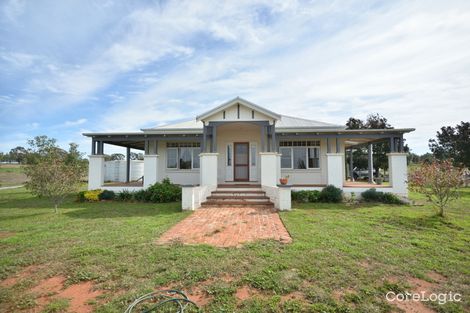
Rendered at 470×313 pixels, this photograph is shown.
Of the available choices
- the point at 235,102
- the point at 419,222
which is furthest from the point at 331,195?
the point at 235,102

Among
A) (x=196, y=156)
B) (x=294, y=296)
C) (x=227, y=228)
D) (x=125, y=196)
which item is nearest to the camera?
(x=294, y=296)

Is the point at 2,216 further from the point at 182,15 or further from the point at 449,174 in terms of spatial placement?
the point at 449,174

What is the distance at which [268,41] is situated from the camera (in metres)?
9.50

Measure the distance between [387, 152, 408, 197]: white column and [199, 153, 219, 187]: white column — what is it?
359 inches

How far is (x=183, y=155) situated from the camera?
14.7 metres

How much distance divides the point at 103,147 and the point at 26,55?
5466mm

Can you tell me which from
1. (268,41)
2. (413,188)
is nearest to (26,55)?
(268,41)

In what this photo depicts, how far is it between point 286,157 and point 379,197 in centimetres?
528

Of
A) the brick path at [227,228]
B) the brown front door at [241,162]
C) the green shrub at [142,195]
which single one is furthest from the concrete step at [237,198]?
the green shrub at [142,195]

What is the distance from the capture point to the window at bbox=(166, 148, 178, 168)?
14719 mm

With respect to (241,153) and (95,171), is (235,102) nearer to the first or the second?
(241,153)

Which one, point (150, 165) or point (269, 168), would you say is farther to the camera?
point (150, 165)

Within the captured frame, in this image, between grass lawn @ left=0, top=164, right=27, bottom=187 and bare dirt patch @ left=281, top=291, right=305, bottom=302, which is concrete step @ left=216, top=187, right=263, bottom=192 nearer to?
bare dirt patch @ left=281, top=291, right=305, bottom=302

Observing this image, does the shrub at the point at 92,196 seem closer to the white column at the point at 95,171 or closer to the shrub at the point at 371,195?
the white column at the point at 95,171
